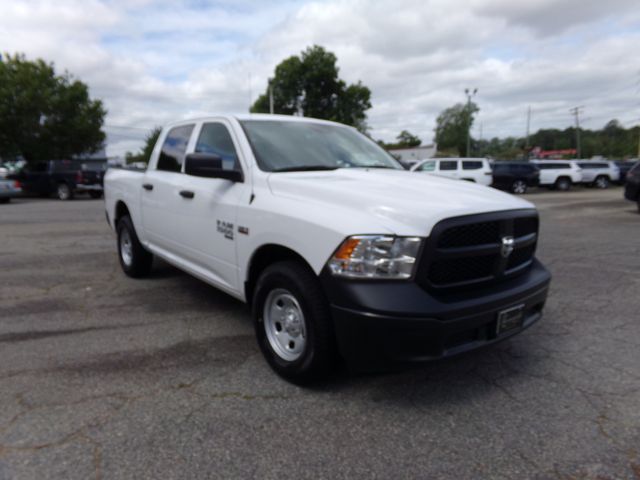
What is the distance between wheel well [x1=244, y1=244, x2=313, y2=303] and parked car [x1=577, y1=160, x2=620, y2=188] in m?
27.1

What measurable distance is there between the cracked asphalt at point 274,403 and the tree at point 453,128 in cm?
9990

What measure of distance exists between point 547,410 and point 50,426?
9.29 feet

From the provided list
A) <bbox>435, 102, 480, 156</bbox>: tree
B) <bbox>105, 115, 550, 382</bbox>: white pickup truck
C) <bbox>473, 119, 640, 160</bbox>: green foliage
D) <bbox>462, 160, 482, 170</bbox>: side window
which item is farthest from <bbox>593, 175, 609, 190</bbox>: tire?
<bbox>435, 102, 480, 156</bbox>: tree

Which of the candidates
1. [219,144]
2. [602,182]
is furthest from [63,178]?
[602,182]

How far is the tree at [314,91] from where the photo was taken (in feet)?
158

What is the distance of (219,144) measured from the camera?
400 cm

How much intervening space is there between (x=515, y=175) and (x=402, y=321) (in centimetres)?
2246

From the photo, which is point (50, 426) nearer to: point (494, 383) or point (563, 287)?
point (494, 383)

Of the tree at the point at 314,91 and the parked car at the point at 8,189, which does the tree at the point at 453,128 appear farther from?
the parked car at the point at 8,189

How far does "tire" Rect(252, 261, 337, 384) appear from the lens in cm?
280

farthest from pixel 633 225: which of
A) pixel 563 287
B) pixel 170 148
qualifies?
pixel 170 148

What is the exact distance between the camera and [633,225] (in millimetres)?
10820

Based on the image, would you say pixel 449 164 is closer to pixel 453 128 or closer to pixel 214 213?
pixel 214 213

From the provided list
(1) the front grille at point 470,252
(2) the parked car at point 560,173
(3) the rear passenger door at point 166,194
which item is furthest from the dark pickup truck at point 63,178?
(2) the parked car at point 560,173
